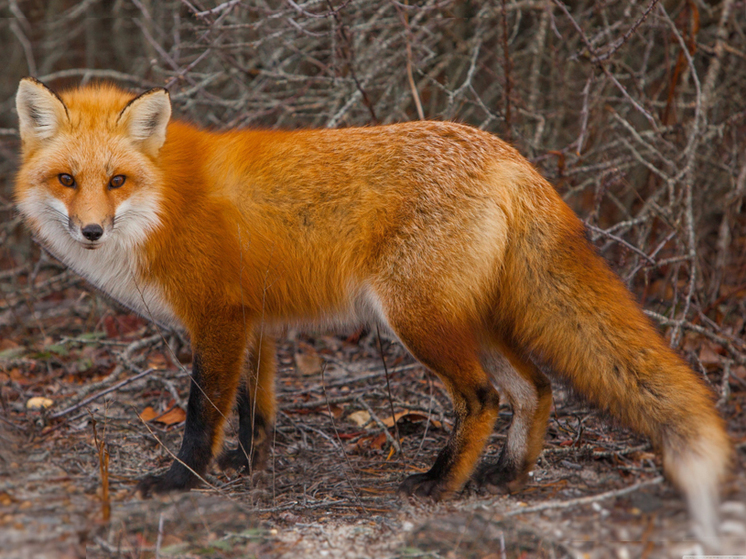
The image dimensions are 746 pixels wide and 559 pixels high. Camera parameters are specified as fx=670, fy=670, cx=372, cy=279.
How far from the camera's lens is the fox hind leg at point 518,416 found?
10.5ft

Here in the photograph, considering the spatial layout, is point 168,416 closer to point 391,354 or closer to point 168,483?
point 168,483

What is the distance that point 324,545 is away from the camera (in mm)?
2699

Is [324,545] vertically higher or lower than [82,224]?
Result: lower

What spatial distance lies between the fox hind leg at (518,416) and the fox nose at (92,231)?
1.92m

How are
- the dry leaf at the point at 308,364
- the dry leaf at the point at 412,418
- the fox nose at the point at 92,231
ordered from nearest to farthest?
the fox nose at the point at 92,231, the dry leaf at the point at 412,418, the dry leaf at the point at 308,364

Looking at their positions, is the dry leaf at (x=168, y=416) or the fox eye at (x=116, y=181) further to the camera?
the dry leaf at (x=168, y=416)

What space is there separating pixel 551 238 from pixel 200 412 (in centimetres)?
182

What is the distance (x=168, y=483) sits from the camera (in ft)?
10.1

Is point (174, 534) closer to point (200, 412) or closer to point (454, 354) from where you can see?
point (200, 412)

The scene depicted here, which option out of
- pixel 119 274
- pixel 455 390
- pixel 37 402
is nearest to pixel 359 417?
pixel 455 390

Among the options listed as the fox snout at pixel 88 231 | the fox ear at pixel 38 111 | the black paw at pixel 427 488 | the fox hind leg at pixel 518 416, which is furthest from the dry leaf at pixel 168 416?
the fox hind leg at pixel 518 416

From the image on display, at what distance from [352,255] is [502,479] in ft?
4.23

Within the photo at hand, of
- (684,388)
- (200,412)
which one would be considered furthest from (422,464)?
(684,388)

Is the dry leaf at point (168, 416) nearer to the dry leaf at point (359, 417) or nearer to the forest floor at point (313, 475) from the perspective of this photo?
the forest floor at point (313, 475)
